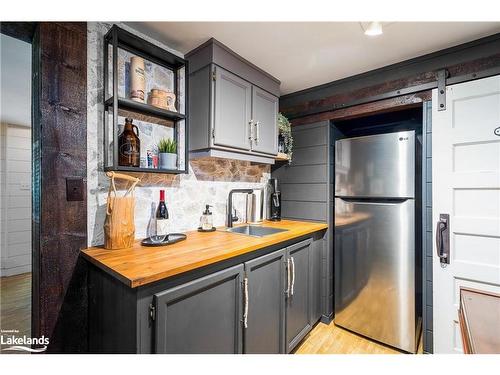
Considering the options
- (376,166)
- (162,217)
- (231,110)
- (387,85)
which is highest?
(387,85)

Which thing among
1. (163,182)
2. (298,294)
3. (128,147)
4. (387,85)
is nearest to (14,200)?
(163,182)

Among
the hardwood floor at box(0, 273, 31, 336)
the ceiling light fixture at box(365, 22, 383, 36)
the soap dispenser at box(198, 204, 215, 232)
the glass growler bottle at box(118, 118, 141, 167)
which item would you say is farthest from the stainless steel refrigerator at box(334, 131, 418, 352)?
the hardwood floor at box(0, 273, 31, 336)

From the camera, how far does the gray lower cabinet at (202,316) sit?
97 cm

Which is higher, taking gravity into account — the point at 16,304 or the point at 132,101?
the point at 132,101

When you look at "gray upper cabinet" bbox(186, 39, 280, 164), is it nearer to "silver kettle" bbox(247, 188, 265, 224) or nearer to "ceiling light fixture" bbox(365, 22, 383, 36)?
"silver kettle" bbox(247, 188, 265, 224)

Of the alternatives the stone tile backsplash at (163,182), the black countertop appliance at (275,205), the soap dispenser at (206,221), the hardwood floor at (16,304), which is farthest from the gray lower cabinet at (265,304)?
the hardwood floor at (16,304)

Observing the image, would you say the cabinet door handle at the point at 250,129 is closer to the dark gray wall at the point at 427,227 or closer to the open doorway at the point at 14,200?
the dark gray wall at the point at 427,227

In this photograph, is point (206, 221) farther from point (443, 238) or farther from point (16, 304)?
point (16, 304)

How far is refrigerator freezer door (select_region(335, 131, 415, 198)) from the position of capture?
1813 millimetres

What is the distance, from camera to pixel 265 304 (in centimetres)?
149

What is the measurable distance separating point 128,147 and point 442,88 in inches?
87.1

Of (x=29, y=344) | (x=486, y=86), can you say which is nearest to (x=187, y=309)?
(x=29, y=344)

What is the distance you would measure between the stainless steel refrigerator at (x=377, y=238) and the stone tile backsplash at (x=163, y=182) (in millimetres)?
960

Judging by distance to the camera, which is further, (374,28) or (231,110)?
(231,110)
